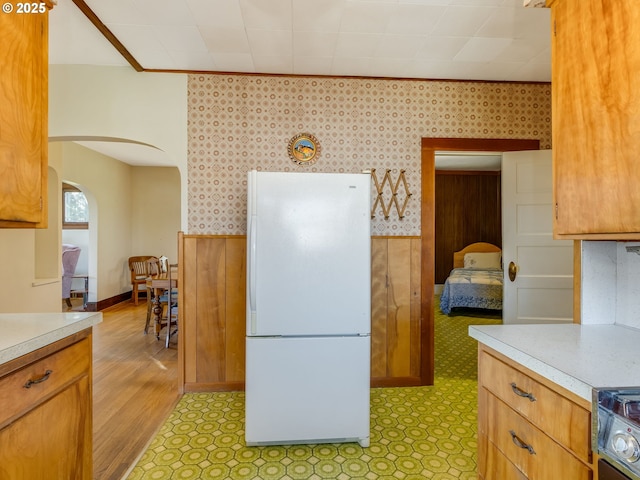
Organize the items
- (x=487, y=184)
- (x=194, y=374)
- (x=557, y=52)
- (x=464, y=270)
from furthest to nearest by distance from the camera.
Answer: (x=487, y=184), (x=464, y=270), (x=194, y=374), (x=557, y=52)

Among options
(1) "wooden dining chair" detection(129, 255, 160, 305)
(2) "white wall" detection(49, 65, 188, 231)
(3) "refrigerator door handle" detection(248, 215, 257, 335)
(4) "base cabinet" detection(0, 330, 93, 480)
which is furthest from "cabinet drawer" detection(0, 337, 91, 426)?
(1) "wooden dining chair" detection(129, 255, 160, 305)

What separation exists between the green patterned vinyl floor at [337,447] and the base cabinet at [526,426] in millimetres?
714

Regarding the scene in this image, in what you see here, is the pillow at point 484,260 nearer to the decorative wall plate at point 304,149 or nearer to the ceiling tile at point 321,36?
the ceiling tile at point 321,36

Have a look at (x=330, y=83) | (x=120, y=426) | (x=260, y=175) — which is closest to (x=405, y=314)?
(x=260, y=175)

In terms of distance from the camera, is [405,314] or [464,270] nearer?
[405,314]

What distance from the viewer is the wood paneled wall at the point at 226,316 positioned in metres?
2.86

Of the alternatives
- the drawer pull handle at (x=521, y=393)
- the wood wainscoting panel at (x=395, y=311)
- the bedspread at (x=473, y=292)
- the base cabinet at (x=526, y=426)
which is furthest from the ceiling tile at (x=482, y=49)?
the bedspread at (x=473, y=292)

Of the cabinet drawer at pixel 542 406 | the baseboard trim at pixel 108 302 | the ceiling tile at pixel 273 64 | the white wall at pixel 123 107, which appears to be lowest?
the baseboard trim at pixel 108 302

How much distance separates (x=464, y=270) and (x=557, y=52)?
5362 millimetres

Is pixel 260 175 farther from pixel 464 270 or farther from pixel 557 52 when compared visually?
pixel 464 270

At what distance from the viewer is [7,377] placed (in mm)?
1064

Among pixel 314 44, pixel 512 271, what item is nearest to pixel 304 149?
pixel 314 44

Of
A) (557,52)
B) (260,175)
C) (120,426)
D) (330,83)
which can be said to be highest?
(330,83)

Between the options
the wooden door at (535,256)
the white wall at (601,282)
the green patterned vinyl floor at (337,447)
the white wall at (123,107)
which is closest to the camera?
the white wall at (601,282)
